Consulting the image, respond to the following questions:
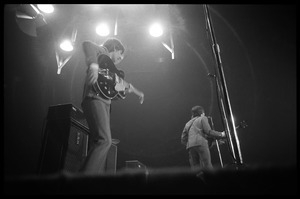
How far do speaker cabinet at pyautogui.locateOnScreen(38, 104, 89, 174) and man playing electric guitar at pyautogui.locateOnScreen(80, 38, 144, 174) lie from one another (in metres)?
0.43

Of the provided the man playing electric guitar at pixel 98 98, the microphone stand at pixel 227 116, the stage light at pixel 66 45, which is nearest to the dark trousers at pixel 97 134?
the man playing electric guitar at pixel 98 98

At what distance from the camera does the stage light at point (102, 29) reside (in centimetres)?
514

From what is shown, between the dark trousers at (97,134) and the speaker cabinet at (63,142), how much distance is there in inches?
21.9

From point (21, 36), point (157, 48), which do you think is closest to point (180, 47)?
point (157, 48)

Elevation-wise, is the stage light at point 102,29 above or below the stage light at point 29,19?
above

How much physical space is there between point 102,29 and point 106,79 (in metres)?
2.96

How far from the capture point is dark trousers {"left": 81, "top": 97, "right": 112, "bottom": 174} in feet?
6.84

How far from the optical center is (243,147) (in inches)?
245

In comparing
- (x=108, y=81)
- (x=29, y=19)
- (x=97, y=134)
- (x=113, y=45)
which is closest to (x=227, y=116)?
(x=97, y=134)

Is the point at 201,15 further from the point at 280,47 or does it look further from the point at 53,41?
the point at 53,41

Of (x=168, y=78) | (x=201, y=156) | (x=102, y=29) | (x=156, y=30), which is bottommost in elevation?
(x=201, y=156)

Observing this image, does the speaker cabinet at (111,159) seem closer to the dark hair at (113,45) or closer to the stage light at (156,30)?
the dark hair at (113,45)

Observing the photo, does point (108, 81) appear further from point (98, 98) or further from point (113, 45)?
point (113, 45)

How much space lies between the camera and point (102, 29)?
517 cm
